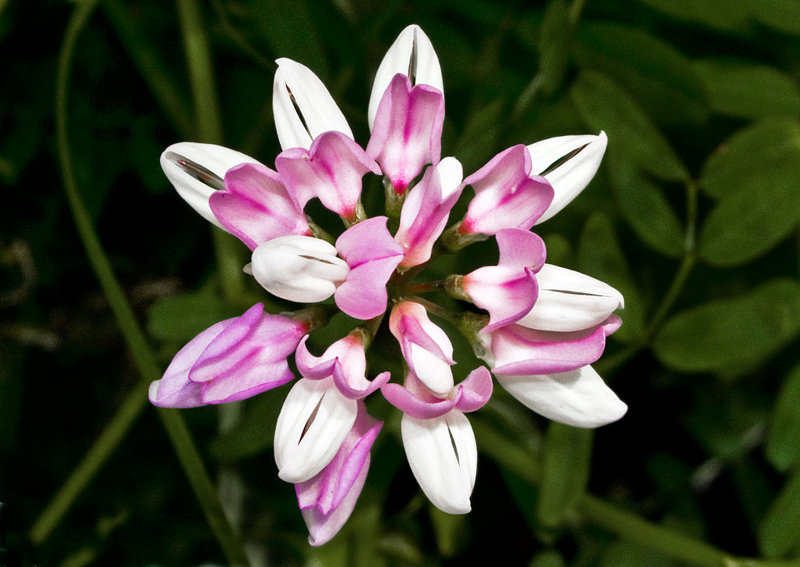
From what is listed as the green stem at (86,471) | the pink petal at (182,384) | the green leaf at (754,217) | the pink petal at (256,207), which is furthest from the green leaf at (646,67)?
the green stem at (86,471)

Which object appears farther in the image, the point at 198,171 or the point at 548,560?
the point at 548,560

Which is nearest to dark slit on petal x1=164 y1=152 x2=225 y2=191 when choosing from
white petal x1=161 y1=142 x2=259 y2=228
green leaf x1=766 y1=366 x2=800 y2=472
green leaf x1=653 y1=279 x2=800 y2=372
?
white petal x1=161 y1=142 x2=259 y2=228

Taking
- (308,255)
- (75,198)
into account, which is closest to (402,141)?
(308,255)

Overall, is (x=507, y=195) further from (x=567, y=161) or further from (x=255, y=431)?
(x=255, y=431)

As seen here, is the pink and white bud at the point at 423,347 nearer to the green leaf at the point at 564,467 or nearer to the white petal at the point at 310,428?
the white petal at the point at 310,428

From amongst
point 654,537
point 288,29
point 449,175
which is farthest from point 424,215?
point 654,537

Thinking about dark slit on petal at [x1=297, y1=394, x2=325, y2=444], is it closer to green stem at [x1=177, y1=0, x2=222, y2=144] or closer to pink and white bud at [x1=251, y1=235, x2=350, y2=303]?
pink and white bud at [x1=251, y1=235, x2=350, y2=303]
